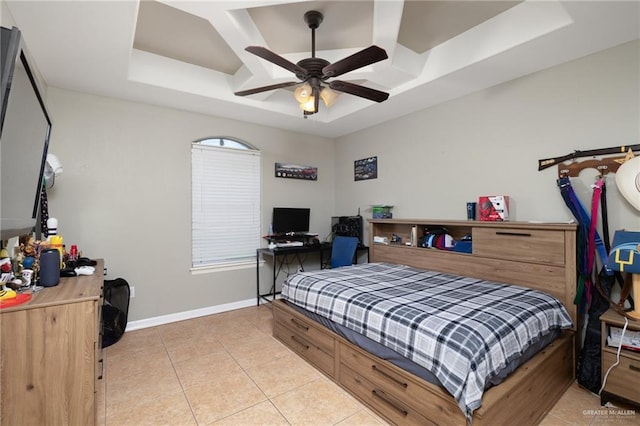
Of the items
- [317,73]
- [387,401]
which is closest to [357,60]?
[317,73]

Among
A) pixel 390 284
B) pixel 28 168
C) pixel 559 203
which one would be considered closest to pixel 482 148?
pixel 559 203

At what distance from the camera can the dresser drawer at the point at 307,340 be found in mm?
2318

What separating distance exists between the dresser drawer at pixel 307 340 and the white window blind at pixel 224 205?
4.66 ft

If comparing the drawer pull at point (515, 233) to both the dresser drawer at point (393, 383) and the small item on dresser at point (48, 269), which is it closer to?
the dresser drawer at point (393, 383)

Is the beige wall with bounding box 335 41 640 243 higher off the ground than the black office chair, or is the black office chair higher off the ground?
the beige wall with bounding box 335 41 640 243

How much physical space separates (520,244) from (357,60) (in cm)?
202

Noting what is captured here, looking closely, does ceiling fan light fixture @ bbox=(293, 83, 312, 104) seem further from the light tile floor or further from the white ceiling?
the light tile floor

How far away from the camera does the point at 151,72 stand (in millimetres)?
2930

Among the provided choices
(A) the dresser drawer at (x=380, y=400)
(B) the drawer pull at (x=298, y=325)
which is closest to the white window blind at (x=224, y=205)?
(B) the drawer pull at (x=298, y=325)

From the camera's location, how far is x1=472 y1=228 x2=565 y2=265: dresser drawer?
2.34 meters

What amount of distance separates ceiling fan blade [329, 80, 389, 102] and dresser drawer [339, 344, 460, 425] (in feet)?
6.40

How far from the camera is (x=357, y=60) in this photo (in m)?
1.92

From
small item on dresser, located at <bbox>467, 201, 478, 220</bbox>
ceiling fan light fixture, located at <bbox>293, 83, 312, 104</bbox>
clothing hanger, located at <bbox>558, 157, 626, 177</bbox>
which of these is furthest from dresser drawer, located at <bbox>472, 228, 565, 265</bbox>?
ceiling fan light fixture, located at <bbox>293, 83, 312, 104</bbox>

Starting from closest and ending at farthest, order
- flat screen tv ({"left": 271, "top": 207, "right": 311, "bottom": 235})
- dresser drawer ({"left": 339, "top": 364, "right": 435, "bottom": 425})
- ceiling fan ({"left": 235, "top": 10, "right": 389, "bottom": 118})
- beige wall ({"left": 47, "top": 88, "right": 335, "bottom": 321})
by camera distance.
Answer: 1. dresser drawer ({"left": 339, "top": 364, "right": 435, "bottom": 425})
2. ceiling fan ({"left": 235, "top": 10, "right": 389, "bottom": 118})
3. beige wall ({"left": 47, "top": 88, "right": 335, "bottom": 321})
4. flat screen tv ({"left": 271, "top": 207, "right": 311, "bottom": 235})
